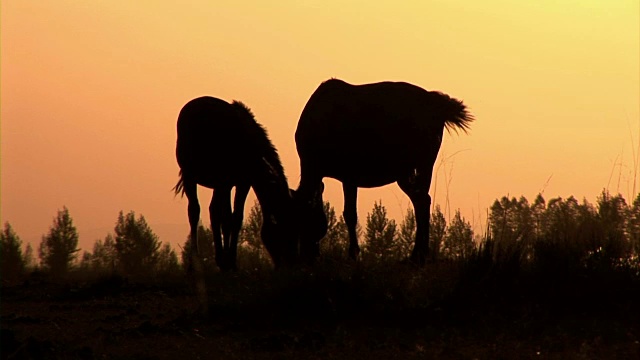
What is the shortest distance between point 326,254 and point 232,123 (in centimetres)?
436

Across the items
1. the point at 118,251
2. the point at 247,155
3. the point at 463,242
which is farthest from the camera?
the point at 118,251

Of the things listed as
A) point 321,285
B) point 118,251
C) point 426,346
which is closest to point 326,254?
point 321,285

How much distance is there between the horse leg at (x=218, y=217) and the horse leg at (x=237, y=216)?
141mm

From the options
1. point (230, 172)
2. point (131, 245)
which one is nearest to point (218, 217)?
point (230, 172)

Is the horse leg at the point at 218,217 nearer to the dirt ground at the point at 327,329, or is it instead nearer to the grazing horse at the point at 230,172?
the grazing horse at the point at 230,172

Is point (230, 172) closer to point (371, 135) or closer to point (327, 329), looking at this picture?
point (371, 135)

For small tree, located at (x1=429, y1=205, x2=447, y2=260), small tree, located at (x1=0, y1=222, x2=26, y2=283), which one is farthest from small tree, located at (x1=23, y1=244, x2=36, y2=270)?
small tree, located at (x1=429, y1=205, x2=447, y2=260)

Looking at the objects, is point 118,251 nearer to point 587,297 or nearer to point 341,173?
point 341,173

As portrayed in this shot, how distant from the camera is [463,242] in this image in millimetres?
8414

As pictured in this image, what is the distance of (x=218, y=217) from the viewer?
12.3 m

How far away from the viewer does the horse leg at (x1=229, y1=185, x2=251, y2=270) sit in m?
12.2

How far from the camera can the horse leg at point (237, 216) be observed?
12.2m

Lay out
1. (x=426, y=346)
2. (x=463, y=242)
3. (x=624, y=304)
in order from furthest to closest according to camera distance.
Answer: (x=463, y=242) < (x=624, y=304) < (x=426, y=346)

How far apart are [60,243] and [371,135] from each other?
1781cm
